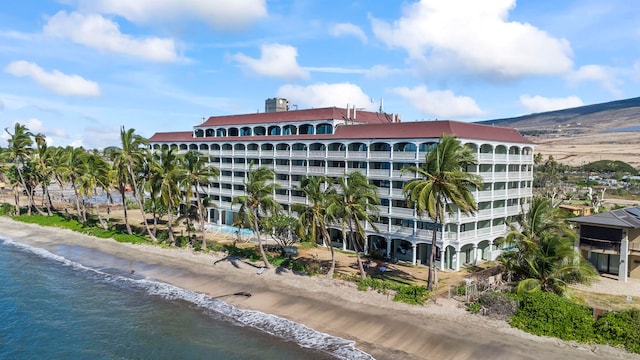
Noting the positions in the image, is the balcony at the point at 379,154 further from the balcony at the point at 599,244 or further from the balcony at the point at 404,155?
the balcony at the point at 599,244

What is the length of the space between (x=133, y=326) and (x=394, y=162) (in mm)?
34169

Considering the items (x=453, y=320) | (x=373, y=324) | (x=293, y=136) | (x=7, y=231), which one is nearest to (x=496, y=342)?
(x=453, y=320)

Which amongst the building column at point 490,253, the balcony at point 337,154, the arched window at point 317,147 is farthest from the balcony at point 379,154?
the building column at point 490,253

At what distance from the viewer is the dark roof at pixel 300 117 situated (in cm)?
6531

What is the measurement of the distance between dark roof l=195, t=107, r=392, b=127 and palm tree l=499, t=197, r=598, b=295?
31.8 meters

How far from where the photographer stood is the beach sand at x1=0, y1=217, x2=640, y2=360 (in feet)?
101

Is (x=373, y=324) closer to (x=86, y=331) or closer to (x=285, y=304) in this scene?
(x=285, y=304)

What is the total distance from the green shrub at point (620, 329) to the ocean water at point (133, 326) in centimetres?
1744

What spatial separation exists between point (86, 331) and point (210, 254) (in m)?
21.8

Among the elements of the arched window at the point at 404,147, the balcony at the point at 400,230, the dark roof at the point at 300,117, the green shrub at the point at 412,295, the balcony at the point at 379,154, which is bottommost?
the green shrub at the point at 412,295

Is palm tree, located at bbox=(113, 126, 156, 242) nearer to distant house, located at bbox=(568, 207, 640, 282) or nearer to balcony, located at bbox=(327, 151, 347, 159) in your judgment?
balcony, located at bbox=(327, 151, 347, 159)

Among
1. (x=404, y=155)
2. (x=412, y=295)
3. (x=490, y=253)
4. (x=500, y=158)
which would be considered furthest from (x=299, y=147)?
(x=412, y=295)

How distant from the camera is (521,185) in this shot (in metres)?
63.4

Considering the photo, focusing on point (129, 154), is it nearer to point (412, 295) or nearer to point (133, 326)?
point (133, 326)
